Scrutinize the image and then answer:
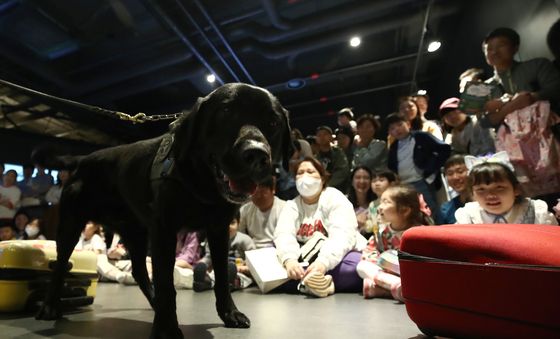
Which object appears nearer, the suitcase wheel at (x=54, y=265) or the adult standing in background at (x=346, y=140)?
the suitcase wheel at (x=54, y=265)

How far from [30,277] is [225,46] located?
A: 4205 mm

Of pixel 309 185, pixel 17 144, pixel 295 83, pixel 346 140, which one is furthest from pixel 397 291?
pixel 17 144

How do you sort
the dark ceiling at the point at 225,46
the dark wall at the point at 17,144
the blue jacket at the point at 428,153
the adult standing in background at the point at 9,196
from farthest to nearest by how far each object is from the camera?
the dark wall at the point at 17,144 → the adult standing in background at the point at 9,196 → the dark ceiling at the point at 225,46 → the blue jacket at the point at 428,153

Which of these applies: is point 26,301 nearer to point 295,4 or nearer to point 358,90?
point 295,4

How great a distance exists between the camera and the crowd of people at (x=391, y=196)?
6.19 ft

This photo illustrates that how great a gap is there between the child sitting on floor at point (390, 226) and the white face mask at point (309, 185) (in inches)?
22.7

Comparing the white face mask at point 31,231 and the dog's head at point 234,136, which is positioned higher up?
the dog's head at point 234,136

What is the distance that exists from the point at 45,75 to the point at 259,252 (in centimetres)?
530

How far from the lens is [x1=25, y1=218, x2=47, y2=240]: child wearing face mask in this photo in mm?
4754

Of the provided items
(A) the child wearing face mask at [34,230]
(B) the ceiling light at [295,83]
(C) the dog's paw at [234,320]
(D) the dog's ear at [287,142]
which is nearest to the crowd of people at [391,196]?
(D) the dog's ear at [287,142]

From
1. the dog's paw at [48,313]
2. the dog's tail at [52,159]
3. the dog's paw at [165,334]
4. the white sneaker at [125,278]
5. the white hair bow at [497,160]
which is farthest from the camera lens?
the white sneaker at [125,278]

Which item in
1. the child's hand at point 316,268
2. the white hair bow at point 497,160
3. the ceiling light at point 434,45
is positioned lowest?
the child's hand at point 316,268

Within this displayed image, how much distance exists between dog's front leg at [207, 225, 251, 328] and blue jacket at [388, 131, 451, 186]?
7.03 feet

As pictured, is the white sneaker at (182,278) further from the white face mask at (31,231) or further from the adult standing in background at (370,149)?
the white face mask at (31,231)
